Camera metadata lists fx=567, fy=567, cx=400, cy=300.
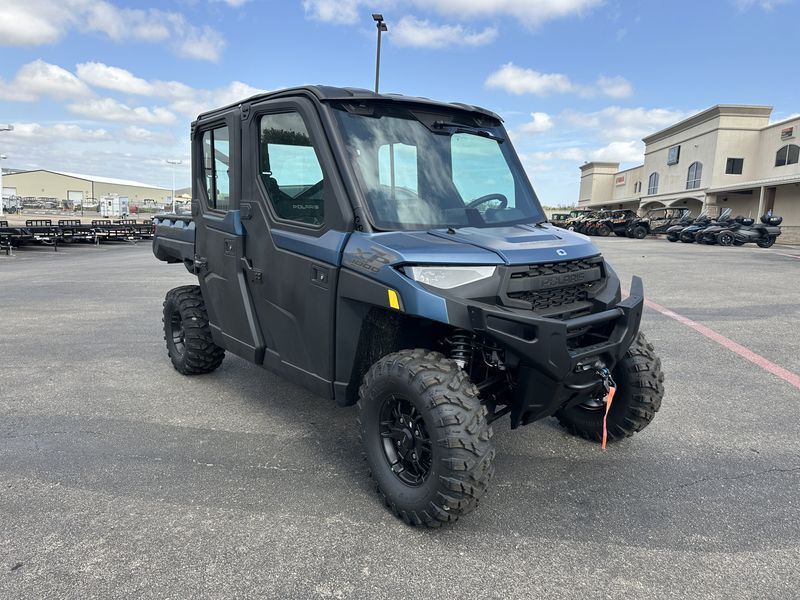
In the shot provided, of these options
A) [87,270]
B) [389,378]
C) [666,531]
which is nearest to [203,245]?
[389,378]


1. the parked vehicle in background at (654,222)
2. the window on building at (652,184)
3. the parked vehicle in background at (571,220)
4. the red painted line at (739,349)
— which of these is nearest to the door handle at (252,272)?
the red painted line at (739,349)

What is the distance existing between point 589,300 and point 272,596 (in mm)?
2163

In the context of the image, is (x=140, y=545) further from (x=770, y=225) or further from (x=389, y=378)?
(x=770, y=225)

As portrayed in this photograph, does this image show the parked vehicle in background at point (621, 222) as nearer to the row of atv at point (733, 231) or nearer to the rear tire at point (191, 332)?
the row of atv at point (733, 231)

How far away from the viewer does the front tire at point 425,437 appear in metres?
2.62

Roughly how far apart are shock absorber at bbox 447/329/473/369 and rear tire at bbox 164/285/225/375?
2665mm

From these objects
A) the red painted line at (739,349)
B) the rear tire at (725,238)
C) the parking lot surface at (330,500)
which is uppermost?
the rear tire at (725,238)

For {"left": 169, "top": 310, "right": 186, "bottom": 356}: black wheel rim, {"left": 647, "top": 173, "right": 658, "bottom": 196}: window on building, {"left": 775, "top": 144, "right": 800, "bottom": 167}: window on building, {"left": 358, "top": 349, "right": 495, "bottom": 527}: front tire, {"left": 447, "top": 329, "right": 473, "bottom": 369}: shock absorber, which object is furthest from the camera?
{"left": 647, "top": 173, "right": 658, "bottom": 196}: window on building

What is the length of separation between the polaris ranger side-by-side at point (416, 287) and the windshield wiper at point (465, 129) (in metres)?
0.02

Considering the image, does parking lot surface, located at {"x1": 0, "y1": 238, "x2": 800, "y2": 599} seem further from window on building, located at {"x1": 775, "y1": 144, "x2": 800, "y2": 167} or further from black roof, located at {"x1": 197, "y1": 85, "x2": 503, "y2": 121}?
window on building, located at {"x1": 775, "y1": 144, "x2": 800, "y2": 167}

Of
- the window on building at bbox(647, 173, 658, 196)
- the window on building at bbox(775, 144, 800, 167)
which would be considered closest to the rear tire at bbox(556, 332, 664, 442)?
the window on building at bbox(775, 144, 800, 167)

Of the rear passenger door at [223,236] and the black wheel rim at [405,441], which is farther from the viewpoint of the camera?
the rear passenger door at [223,236]

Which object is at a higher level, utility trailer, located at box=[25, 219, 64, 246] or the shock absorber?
the shock absorber

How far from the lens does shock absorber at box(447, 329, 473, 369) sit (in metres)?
2.96
